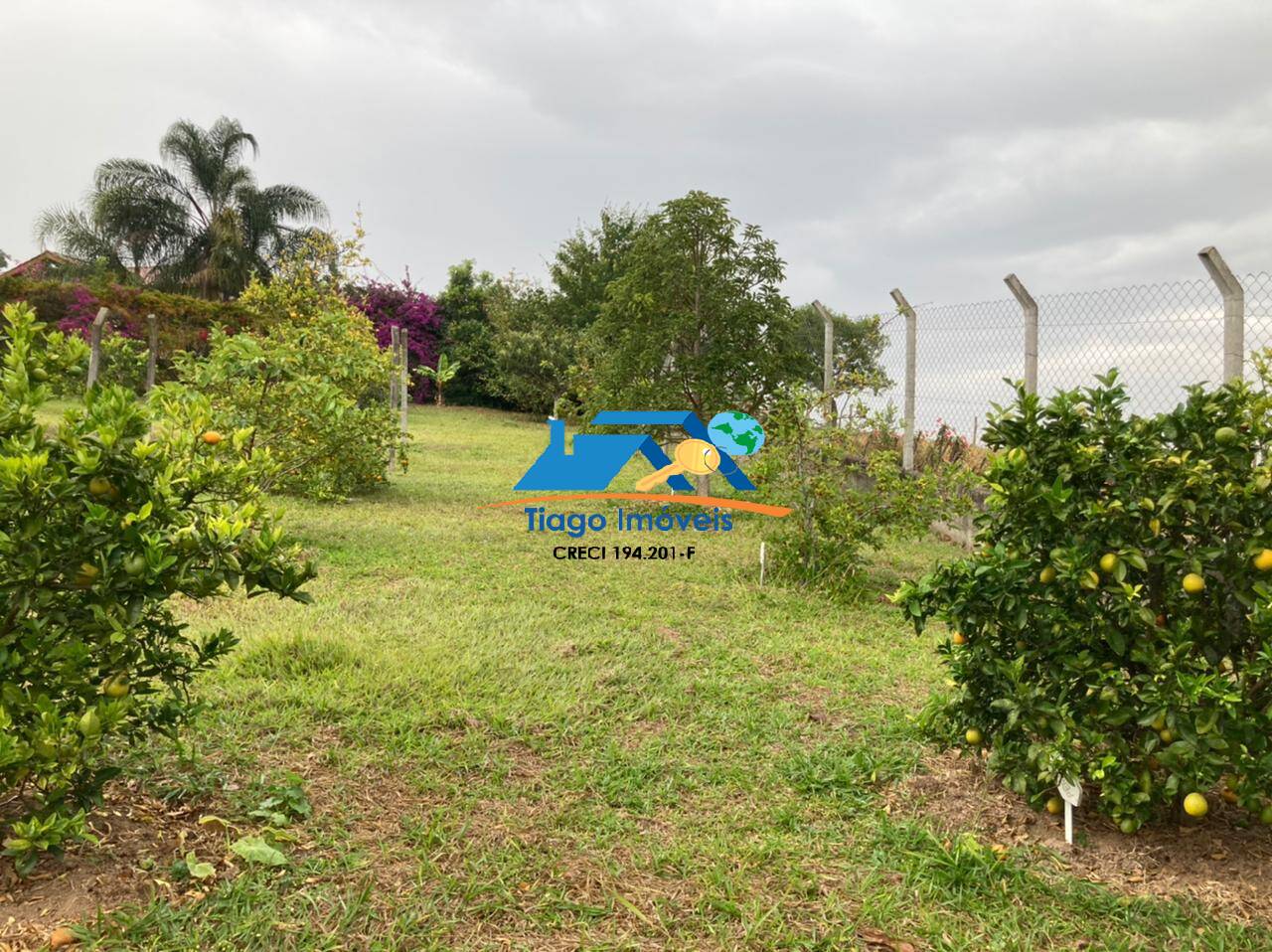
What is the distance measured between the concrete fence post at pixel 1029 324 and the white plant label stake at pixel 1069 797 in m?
4.78

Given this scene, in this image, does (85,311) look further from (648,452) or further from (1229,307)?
(1229,307)

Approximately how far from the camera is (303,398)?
7.34 m

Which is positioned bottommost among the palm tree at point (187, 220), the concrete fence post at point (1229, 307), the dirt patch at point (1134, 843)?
the dirt patch at point (1134, 843)

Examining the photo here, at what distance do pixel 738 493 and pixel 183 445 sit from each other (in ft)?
26.1

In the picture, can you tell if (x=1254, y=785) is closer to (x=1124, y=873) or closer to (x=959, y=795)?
(x=1124, y=873)

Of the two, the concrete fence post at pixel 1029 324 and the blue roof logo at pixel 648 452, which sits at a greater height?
the concrete fence post at pixel 1029 324

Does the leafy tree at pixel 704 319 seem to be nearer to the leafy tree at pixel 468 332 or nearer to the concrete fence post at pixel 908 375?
the concrete fence post at pixel 908 375

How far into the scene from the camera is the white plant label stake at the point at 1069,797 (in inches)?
108

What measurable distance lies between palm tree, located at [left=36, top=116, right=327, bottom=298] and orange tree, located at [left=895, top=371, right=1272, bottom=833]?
28970 millimetres

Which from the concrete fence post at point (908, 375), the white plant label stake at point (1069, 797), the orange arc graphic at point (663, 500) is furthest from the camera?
the orange arc graphic at point (663, 500)

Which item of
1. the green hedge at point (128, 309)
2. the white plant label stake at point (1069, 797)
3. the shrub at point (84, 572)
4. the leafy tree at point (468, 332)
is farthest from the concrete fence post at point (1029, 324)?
the leafy tree at point (468, 332)

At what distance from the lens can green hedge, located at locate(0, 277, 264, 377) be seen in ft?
62.7

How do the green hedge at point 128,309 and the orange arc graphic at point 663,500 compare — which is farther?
the green hedge at point 128,309

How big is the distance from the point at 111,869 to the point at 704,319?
795cm
